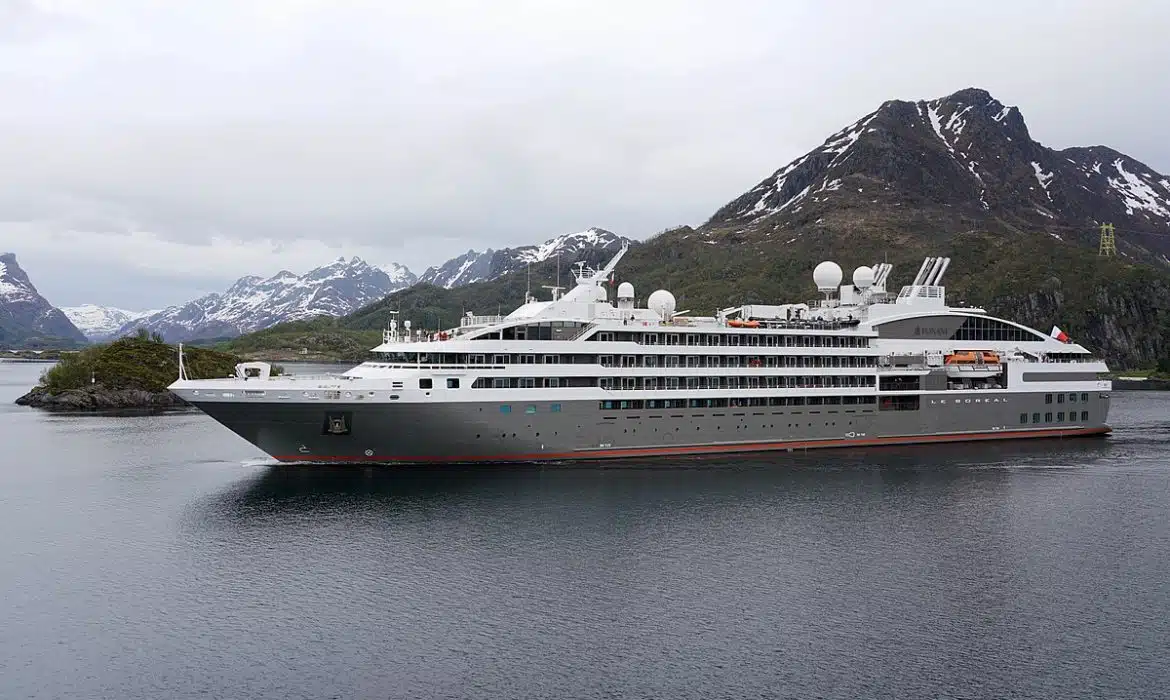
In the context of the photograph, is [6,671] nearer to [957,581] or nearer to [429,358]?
[429,358]

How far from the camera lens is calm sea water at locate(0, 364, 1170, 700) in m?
19.8

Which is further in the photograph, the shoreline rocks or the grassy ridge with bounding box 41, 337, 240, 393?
the grassy ridge with bounding box 41, 337, 240, 393

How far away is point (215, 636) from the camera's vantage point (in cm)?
2195

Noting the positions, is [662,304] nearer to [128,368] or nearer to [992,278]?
[128,368]

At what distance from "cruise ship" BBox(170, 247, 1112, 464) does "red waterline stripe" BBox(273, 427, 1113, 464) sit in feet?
0.34

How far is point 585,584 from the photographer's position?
25.3 metres

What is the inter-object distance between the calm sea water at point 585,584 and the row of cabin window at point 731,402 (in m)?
4.62

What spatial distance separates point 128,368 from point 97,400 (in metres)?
8.81

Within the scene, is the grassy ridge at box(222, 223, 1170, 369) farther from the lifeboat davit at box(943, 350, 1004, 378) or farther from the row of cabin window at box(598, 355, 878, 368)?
the lifeboat davit at box(943, 350, 1004, 378)

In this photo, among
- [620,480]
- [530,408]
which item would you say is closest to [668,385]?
[620,480]

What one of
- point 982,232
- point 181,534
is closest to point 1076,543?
point 181,534

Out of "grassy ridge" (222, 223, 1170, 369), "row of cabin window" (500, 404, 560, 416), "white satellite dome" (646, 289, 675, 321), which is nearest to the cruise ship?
"row of cabin window" (500, 404, 560, 416)

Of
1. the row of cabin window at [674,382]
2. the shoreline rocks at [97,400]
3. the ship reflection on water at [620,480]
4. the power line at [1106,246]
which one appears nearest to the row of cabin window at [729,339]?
the row of cabin window at [674,382]

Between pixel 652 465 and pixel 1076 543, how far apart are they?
2066 cm
